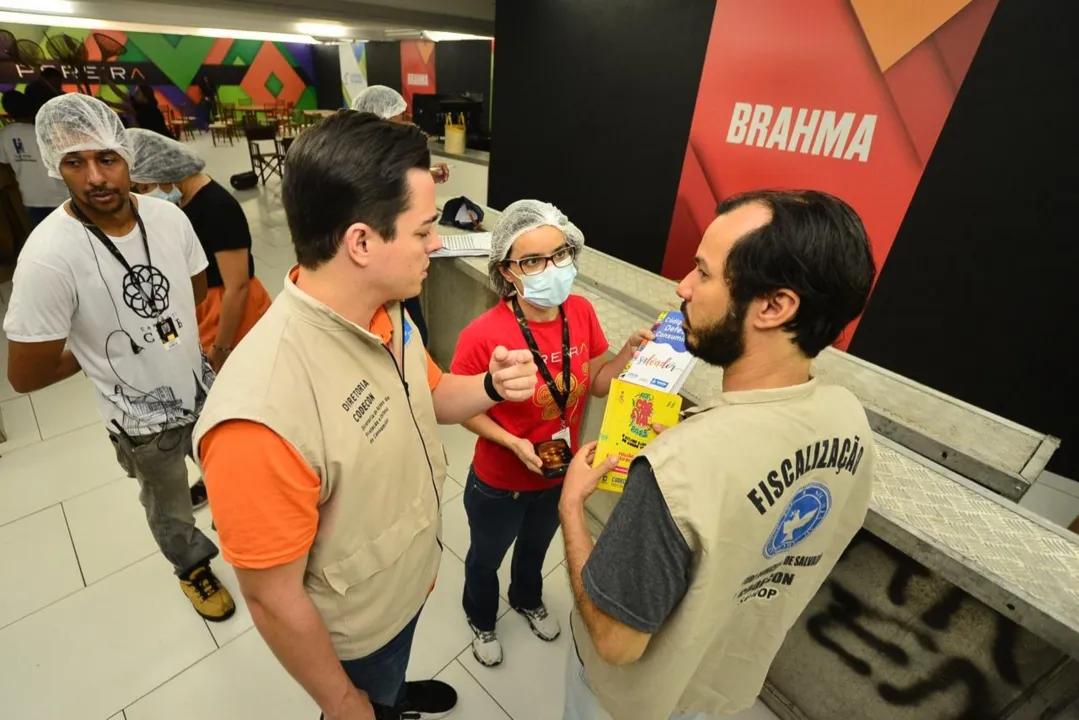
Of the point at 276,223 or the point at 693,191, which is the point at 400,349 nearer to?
the point at 693,191

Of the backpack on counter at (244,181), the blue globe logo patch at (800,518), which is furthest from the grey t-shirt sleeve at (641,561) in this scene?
the backpack on counter at (244,181)

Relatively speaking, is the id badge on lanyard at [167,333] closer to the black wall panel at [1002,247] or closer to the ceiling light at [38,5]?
the black wall panel at [1002,247]

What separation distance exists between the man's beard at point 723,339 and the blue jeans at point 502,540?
90cm

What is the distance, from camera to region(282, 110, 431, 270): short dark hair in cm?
92

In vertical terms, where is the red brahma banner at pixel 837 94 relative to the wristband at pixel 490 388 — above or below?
above

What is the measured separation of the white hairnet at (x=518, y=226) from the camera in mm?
→ 1701

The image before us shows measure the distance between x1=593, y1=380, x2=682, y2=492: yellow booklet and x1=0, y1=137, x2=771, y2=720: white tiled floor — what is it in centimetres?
144

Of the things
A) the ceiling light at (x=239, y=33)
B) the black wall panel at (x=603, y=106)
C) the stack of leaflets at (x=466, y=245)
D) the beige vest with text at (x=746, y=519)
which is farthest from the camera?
the ceiling light at (x=239, y=33)

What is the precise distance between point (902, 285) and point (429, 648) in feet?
10.1

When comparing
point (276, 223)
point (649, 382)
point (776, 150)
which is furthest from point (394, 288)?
point (276, 223)

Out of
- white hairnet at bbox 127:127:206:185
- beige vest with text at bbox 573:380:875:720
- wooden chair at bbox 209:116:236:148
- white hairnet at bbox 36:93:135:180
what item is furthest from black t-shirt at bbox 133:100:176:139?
beige vest with text at bbox 573:380:875:720

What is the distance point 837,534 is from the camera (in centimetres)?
113

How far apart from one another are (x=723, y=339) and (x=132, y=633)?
271 centimetres

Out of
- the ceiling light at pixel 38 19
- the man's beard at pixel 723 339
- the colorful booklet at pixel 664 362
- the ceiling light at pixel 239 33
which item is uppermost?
the ceiling light at pixel 239 33
